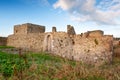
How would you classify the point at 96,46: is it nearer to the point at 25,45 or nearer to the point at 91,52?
the point at 91,52

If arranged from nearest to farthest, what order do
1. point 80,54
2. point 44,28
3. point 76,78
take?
1. point 76,78
2. point 80,54
3. point 44,28

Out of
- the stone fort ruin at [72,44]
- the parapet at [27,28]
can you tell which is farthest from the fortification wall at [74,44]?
the parapet at [27,28]

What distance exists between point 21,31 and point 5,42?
333 cm

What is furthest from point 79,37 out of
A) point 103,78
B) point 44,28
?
point 103,78

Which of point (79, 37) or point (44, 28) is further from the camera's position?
point (44, 28)

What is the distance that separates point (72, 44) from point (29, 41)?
270 inches

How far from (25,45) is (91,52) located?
10.2 metres

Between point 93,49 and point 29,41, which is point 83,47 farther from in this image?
point 29,41

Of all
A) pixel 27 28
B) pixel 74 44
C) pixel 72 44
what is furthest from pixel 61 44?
pixel 27 28

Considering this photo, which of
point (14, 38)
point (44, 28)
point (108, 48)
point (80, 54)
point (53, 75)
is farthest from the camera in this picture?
point (44, 28)

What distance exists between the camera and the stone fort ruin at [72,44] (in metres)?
21.0

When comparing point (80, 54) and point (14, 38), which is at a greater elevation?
point (14, 38)

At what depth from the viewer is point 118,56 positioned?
24562mm

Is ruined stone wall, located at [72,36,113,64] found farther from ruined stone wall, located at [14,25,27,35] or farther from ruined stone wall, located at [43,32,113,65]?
ruined stone wall, located at [14,25,27,35]
